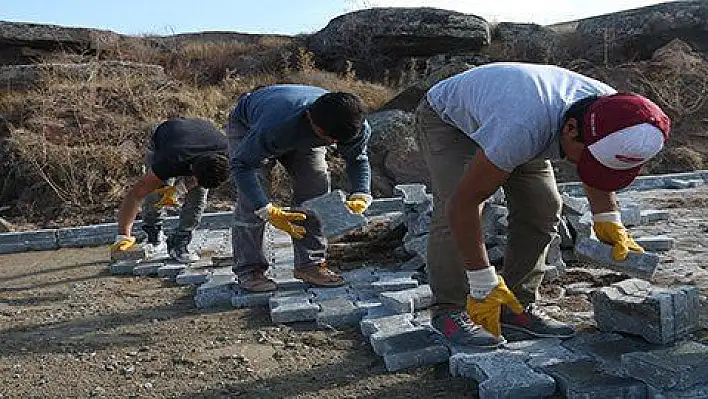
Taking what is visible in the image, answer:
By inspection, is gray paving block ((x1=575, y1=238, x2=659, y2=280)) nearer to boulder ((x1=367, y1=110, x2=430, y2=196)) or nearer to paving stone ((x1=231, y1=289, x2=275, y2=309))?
paving stone ((x1=231, y1=289, x2=275, y2=309))

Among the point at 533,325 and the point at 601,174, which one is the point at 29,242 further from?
the point at 601,174

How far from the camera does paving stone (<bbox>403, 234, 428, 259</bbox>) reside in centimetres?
490

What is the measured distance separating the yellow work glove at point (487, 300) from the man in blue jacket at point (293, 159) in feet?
4.13

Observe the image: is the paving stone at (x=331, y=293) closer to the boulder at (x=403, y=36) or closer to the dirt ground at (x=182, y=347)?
the dirt ground at (x=182, y=347)

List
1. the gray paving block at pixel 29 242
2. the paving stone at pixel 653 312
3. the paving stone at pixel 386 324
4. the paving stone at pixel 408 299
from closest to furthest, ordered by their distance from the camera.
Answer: the paving stone at pixel 653 312
the paving stone at pixel 386 324
the paving stone at pixel 408 299
the gray paving block at pixel 29 242

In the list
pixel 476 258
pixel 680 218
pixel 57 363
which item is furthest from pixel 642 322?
pixel 680 218

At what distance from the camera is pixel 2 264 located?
6.61 m

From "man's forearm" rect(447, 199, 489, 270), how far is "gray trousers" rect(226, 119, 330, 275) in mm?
1741

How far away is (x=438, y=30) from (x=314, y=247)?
10754 mm

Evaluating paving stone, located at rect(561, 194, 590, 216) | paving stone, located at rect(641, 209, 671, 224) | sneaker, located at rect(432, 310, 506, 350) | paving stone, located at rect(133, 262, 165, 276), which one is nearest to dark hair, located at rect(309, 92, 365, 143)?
sneaker, located at rect(432, 310, 506, 350)

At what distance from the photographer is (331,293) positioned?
14.9 ft

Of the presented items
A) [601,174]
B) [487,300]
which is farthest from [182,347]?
[601,174]

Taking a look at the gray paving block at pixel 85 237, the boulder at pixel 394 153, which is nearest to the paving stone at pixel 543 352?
the gray paving block at pixel 85 237

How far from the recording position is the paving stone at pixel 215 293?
4609 mm
